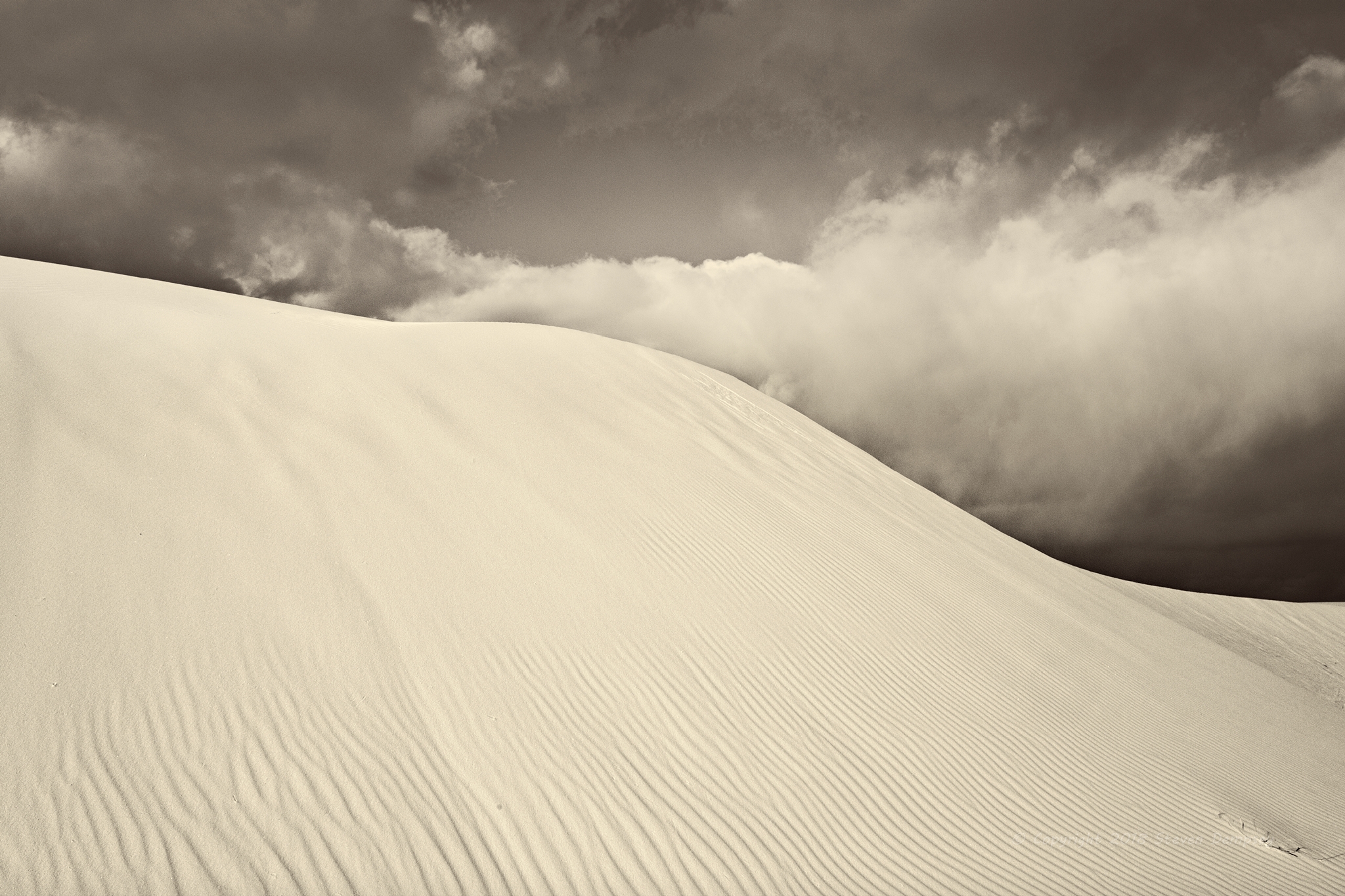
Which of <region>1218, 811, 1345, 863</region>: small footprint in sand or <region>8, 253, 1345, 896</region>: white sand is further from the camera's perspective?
<region>1218, 811, 1345, 863</region>: small footprint in sand

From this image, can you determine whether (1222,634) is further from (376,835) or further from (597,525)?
(376,835)

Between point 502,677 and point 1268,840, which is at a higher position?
point 502,677

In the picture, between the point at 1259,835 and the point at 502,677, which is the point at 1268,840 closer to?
the point at 1259,835

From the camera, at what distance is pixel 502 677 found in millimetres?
5945

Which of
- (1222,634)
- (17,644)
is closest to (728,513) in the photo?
(17,644)

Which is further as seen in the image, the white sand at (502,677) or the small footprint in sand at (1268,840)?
the small footprint in sand at (1268,840)

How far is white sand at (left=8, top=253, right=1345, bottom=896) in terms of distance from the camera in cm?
445

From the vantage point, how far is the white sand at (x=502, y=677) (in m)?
4.45

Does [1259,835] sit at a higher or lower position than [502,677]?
lower

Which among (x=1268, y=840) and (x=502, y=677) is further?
(x=1268, y=840)

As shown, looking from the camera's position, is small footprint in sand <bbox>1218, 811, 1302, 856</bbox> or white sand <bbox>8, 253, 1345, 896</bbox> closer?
white sand <bbox>8, 253, 1345, 896</bbox>

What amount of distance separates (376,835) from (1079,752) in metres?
6.92

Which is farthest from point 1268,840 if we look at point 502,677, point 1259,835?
point 502,677

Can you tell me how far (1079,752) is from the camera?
296 inches
